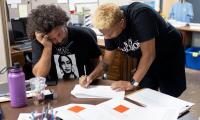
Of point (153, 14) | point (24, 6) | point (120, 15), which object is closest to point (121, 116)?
point (120, 15)

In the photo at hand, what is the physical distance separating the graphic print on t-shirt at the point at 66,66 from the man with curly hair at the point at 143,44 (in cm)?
18

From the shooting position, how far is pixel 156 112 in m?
1.23

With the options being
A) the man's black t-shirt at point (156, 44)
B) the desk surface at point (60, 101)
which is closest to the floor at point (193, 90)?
the man's black t-shirt at point (156, 44)

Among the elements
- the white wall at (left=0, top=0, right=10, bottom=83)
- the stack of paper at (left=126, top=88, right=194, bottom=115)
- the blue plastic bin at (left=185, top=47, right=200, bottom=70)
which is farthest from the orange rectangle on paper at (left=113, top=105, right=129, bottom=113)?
the blue plastic bin at (left=185, top=47, right=200, bottom=70)

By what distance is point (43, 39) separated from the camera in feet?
5.70

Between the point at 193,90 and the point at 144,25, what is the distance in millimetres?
2331

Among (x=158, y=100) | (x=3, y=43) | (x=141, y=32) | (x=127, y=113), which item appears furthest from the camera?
(x=3, y=43)

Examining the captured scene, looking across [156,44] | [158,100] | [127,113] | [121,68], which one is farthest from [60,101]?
[121,68]

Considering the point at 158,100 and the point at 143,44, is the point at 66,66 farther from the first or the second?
the point at 158,100

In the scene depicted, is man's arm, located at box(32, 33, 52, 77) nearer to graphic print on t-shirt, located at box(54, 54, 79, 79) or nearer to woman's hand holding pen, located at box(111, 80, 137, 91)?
graphic print on t-shirt, located at box(54, 54, 79, 79)

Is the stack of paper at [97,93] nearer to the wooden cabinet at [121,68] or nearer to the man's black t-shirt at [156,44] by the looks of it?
the man's black t-shirt at [156,44]

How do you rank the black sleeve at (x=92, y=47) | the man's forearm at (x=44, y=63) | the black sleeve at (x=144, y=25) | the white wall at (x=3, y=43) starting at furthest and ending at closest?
the white wall at (x=3, y=43), the black sleeve at (x=92, y=47), the man's forearm at (x=44, y=63), the black sleeve at (x=144, y=25)

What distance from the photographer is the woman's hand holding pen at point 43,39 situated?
173 cm

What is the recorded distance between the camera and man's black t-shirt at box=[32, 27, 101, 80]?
6.02 ft
